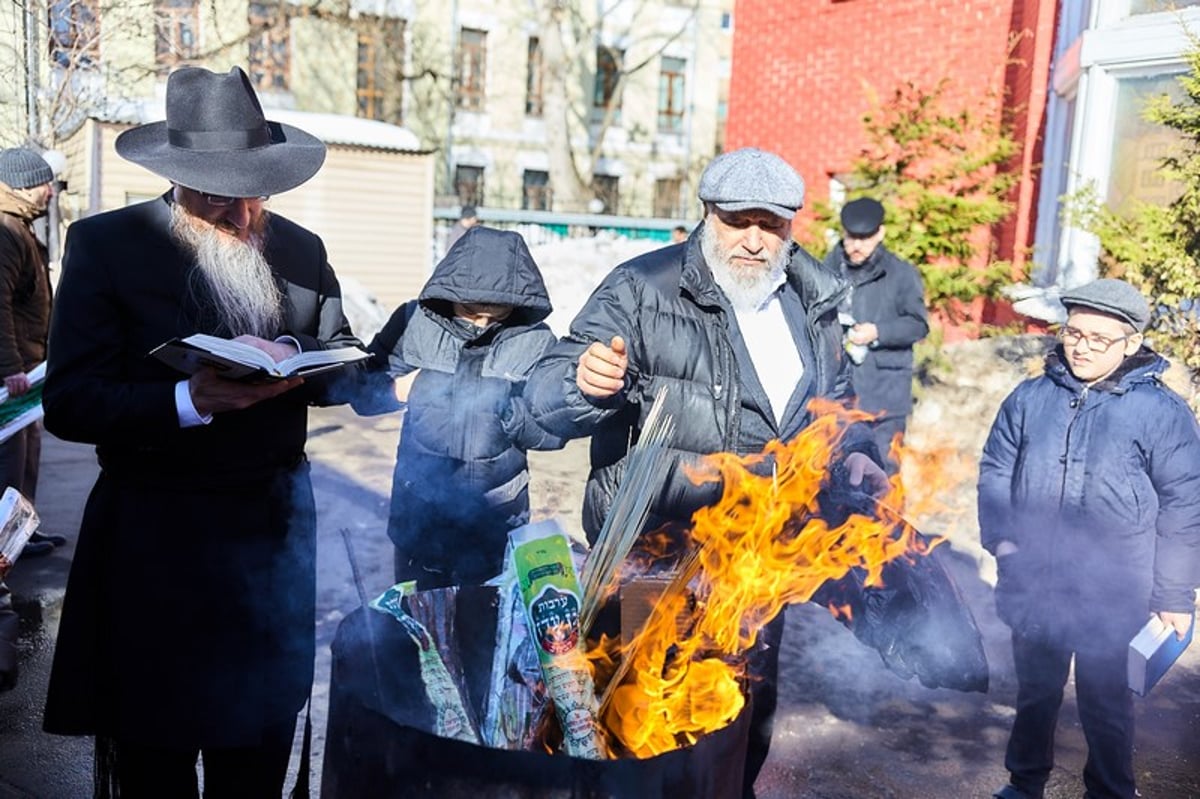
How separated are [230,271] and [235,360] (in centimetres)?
48

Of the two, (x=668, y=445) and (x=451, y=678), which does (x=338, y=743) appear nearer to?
(x=451, y=678)

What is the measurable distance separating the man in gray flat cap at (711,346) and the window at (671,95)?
32581mm

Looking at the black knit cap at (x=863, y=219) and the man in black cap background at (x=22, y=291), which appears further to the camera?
the black knit cap at (x=863, y=219)

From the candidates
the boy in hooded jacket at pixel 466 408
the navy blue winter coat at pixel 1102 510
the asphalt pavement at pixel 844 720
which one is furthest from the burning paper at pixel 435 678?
the navy blue winter coat at pixel 1102 510

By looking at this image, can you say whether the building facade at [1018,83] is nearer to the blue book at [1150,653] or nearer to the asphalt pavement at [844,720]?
the asphalt pavement at [844,720]

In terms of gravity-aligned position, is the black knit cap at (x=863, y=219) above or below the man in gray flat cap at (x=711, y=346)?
above

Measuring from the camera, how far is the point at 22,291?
17.9 ft

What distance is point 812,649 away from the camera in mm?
5086

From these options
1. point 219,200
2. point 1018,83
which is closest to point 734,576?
point 219,200

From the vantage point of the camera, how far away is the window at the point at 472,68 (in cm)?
3078

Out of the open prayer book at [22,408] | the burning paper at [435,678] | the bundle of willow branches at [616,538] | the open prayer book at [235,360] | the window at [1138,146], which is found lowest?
the burning paper at [435,678]

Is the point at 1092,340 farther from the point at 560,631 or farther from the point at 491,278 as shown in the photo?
the point at 560,631

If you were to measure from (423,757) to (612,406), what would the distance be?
1118mm

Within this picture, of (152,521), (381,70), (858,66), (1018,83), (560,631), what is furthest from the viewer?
(381,70)
